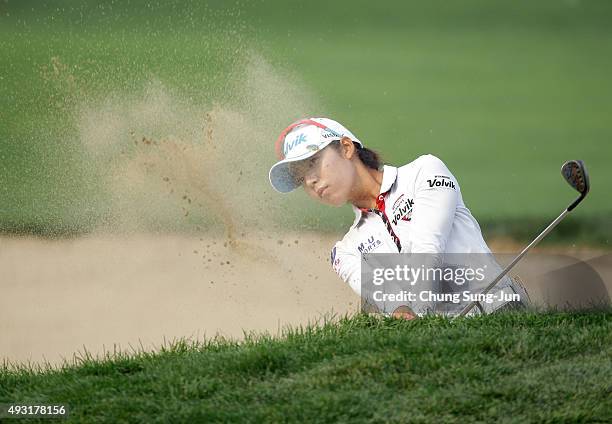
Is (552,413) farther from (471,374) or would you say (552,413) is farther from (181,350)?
(181,350)

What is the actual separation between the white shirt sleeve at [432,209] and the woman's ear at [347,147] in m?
0.30

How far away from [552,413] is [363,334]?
2.86ft

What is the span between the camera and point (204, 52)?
6137 millimetres

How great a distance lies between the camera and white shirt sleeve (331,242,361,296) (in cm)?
429

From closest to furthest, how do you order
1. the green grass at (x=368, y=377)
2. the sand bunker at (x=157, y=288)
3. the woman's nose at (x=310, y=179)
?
the green grass at (x=368, y=377)
the woman's nose at (x=310, y=179)
the sand bunker at (x=157, y=288)

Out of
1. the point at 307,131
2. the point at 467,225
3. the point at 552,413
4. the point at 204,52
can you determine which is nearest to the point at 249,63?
the point at 204,52

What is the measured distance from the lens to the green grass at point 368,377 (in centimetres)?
327

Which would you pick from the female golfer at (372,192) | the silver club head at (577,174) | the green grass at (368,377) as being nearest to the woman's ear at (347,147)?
the female golfer at (372,192)

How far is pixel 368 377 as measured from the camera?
3480 millimetres

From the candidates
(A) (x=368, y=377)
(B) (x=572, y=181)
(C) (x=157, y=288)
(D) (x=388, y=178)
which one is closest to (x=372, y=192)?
(D) (x=388, y=178)

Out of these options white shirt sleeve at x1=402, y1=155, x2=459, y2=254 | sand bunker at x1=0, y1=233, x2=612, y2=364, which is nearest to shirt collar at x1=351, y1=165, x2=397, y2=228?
white shirt sleeve at x1=402, y1=155, x2=459, y2=254

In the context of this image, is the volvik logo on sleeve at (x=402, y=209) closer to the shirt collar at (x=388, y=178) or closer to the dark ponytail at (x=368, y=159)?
the shirt collar at (x=388, y=178)

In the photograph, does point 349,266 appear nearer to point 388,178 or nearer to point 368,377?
point 388,178

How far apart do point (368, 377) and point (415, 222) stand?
2.69ft
